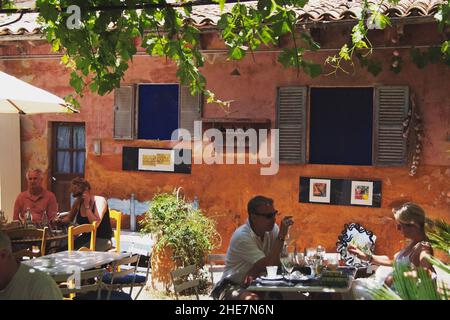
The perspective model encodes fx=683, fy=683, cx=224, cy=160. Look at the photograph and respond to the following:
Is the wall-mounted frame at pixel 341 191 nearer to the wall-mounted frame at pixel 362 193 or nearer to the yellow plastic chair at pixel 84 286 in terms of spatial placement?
the wall-mounted frame at pixel 362 193

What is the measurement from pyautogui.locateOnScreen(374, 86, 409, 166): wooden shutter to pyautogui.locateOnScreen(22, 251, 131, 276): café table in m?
4.57

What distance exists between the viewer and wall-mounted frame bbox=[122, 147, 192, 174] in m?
11.4

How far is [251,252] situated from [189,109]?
561 centimetres

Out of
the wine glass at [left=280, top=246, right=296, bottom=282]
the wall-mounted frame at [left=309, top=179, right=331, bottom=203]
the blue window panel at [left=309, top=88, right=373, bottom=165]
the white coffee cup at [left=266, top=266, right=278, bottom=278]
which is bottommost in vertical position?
the white coffee cup at [left=266, top=266, right=278, bottom=278]

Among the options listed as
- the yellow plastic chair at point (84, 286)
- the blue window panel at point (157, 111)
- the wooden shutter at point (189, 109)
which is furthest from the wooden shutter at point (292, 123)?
the yellow plastic chair at point (84, 286)

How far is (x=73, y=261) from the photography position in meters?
6.99

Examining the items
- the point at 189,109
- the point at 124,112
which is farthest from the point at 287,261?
the point at 124,112

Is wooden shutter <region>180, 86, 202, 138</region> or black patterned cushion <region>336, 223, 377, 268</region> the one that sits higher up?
wooden shutter <region>180, 86, 202, 138</region>

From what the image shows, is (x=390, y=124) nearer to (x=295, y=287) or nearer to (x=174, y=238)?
(x=174, y=238)

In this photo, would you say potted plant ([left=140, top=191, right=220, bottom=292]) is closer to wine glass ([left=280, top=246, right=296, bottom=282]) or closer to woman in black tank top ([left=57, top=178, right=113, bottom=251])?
woman in black tank top ([left=57, top=178, right=113, bottom=251])

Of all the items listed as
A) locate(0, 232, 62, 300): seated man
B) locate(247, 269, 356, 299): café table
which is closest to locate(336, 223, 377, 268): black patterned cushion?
locate(247, 269, 356, 299): café table

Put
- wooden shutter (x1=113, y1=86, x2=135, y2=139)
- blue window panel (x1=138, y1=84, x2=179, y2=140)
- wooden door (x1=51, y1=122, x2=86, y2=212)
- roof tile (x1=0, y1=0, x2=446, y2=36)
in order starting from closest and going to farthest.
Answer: roof tile (x1=0, y1=0, x2=446, y2=36)
blue window panel (x1=138, y1=84, x2=179, y2=140)
wooden shutter (x1=113, y1=86, x2=135, y2=139)
wooden door (x1=51, y1=122, x2=86, y2=212)

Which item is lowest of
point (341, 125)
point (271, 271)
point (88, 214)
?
point (271, 271)
